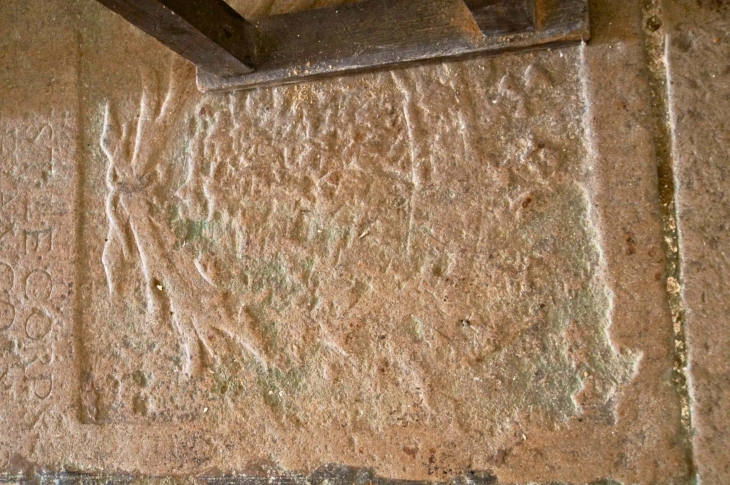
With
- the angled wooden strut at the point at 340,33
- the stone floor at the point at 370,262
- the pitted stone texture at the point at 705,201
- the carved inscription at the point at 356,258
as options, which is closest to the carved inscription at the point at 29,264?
the stone floor at the point at 370,262

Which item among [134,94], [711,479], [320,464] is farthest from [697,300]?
[134,94]

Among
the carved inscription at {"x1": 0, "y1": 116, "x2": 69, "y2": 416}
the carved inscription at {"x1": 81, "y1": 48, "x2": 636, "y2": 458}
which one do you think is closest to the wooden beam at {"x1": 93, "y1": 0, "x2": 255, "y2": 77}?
the carved inscription at {"x1": 81, "y1": 48, "x2": 636, "y2": 458}

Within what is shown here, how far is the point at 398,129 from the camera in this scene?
2.12m

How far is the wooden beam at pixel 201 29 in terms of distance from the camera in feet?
5.99

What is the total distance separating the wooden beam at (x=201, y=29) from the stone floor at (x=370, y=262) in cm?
19

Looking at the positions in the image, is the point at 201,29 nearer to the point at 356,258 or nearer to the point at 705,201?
the point at 356,258

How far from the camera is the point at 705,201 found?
1794 mm

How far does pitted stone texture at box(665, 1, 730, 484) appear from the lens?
5.74 feet

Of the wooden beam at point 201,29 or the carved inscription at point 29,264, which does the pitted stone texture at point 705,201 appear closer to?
the wooden beam at point 201,29

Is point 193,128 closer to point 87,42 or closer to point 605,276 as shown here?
point 87,42

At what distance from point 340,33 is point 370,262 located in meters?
0.79

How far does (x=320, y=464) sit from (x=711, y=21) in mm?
1853

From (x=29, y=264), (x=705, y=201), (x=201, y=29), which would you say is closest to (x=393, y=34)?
(x=201, y=29)

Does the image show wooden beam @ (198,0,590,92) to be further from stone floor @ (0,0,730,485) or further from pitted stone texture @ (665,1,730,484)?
pitted stone texture @ (665,1,730,484)
